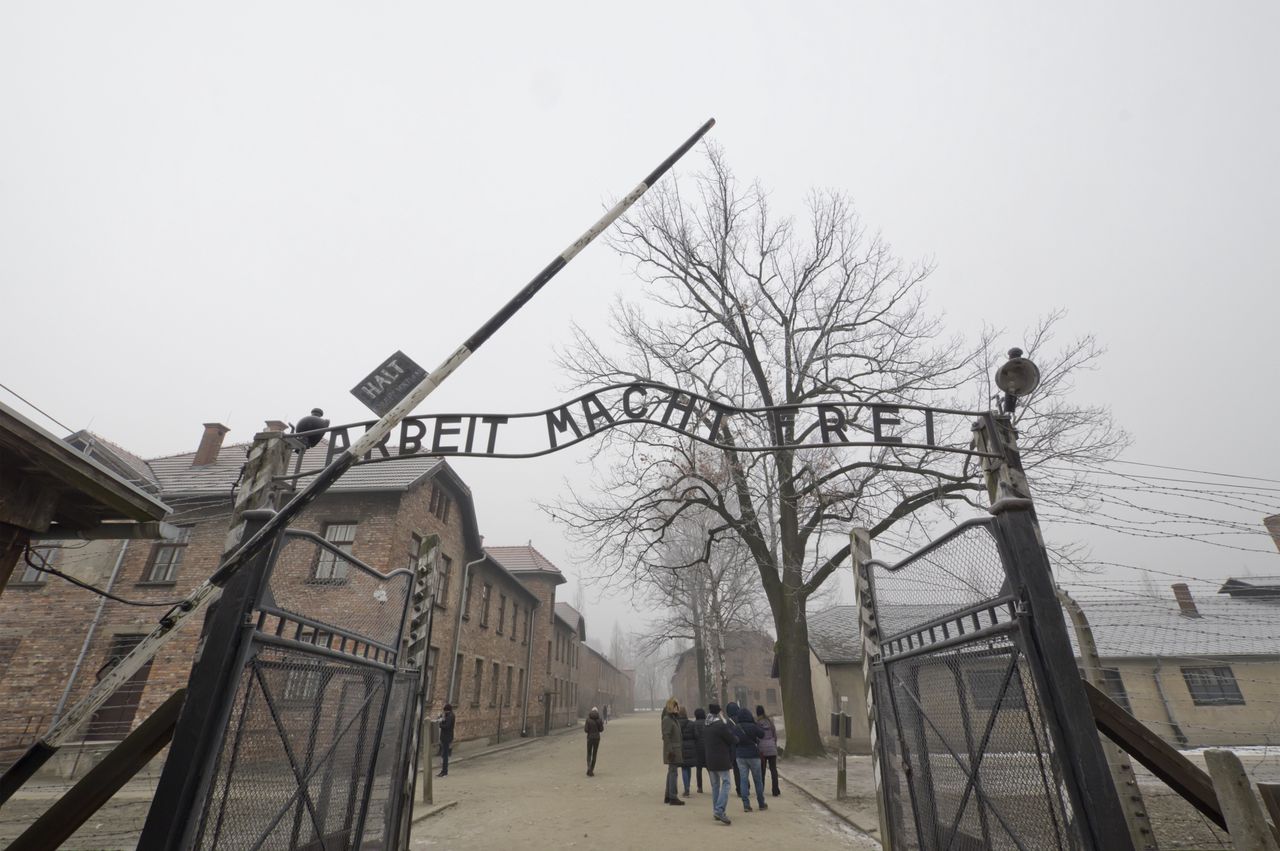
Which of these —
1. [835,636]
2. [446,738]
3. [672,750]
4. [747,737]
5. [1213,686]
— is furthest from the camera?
[835,636]

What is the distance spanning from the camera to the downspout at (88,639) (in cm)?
1495

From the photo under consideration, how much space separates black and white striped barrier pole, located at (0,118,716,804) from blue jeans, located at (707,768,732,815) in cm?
792

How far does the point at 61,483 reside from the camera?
188 inches

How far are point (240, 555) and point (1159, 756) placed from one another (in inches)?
207

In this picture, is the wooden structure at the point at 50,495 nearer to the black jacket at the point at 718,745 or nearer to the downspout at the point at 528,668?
the black jacket at the point at 718,745

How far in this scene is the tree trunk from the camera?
1566 cm

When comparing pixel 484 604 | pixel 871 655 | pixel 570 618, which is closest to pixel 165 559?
pixel 484 604

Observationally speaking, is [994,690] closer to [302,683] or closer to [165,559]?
[302,683]

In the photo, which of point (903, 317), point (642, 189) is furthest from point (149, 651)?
point (903, 317)

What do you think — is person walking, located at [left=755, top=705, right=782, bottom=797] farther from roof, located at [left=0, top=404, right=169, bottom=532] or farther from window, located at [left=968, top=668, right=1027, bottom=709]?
roof, located at [left=0, top=404, right=169, bottom=532]

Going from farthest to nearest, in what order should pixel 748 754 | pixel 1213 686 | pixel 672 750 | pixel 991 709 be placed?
pixel 1213 686
pixel 672 750
pixel 748 754
pixel 991 709

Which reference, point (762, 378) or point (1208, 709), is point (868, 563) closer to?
point (762, 378)

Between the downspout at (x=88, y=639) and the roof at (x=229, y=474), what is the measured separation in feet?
7.11

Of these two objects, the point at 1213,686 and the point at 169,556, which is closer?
the point at 169,556
